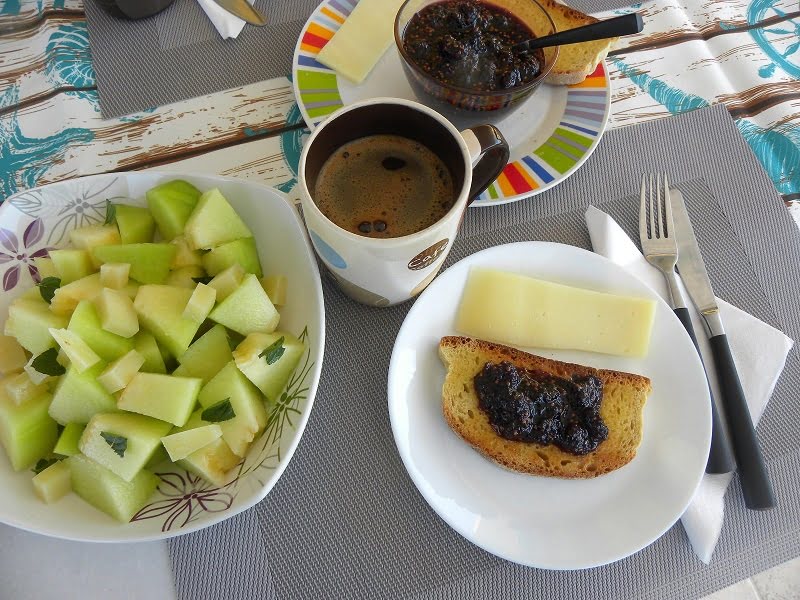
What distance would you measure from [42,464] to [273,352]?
1.34ft

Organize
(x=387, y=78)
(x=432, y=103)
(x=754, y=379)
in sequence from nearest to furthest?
1. (x=754, y=379)
2. (x=432, y=103)
3. (x=387, y=78)

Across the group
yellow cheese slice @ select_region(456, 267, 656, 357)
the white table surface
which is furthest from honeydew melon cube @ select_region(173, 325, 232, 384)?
yellow cheese slice @ select_region(456, 267, 656, 357)

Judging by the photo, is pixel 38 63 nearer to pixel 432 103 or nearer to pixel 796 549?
pixel 432 103

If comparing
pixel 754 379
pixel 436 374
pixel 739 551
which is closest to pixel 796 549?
pixel 739 551

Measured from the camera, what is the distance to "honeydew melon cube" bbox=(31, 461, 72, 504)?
0.86 m

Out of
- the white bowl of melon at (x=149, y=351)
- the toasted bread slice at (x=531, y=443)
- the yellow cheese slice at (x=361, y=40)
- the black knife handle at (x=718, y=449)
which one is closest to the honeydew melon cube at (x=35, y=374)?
the white bowl of melon at (x=149, y=351)

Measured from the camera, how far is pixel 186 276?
3.30 ft

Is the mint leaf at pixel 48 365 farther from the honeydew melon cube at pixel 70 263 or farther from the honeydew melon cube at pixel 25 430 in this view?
the honeydew melon cube at pixel 70 263

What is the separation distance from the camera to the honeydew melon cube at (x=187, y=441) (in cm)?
86

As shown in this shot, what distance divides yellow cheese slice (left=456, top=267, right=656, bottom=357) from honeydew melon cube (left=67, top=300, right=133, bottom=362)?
590 millimetres

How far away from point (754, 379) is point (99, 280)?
1.23m

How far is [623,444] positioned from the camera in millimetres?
978

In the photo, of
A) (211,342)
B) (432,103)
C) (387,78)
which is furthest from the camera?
(387,78)

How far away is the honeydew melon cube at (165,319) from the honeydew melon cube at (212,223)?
11cm
